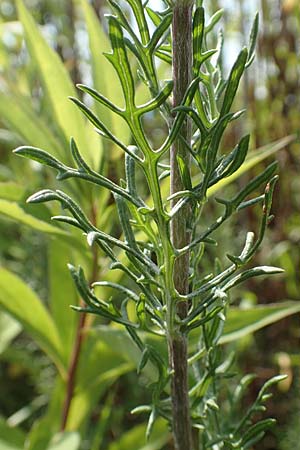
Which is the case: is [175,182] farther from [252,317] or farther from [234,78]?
[252,317]

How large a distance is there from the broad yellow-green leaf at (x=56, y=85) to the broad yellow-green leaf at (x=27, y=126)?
1 cm

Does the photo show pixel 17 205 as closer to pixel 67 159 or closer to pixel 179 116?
pixel 67 159

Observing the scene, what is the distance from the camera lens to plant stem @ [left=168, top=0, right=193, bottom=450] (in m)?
0.26

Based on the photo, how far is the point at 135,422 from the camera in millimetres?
851

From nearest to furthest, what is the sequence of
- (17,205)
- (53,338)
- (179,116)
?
(179,116)
(17,205)
(53,338)

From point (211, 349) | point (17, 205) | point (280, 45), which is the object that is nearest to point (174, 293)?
point (211, 349)

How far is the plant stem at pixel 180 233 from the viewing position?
26 cm

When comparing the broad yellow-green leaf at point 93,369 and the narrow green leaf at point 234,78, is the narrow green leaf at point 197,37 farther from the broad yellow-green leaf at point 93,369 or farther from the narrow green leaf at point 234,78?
the broad yellow-green leaf at point 93,369

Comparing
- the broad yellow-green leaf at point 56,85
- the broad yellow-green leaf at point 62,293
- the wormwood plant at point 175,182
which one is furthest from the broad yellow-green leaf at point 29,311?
the wormwood plant at point 175,182

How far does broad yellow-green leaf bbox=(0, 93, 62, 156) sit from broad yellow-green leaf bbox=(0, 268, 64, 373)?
0.36 ft

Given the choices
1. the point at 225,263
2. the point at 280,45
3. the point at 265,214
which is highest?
the point at 280,45

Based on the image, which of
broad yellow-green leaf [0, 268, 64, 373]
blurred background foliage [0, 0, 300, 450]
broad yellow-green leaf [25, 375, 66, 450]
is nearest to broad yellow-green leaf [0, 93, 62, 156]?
blurred background foliage [0, 0, 300, 450]

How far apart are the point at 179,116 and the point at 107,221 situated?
0.29 meters

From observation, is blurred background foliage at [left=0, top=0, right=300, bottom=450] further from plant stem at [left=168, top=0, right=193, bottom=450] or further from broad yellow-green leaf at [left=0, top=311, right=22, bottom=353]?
plant stem at [left=168, top=0, right=193, bottom=450]
